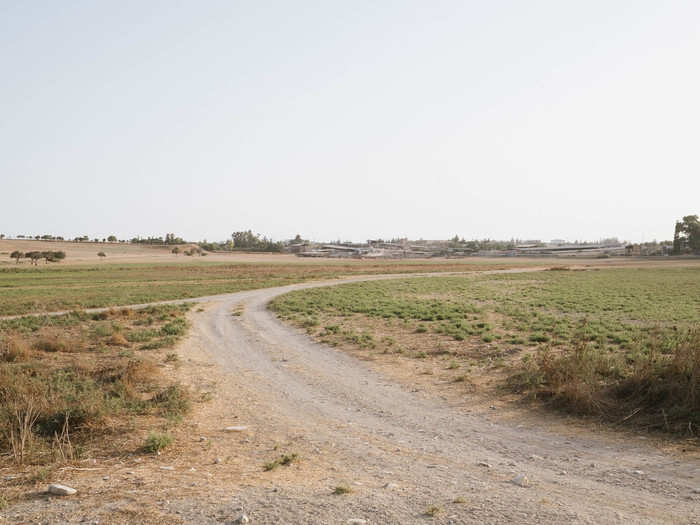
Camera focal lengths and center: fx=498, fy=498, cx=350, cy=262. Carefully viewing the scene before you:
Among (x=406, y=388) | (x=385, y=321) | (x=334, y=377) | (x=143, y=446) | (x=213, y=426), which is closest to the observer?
(x=143, y=446)

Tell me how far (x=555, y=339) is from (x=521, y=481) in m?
13.1

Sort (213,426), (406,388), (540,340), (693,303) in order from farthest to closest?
(693,303) < (540,340) < (406,388) < (213,426)

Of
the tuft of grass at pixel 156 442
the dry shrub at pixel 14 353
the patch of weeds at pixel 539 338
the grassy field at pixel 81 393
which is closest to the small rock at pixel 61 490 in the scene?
the grassy field at pixel 81 393

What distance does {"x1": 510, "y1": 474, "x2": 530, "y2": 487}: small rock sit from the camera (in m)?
6.93

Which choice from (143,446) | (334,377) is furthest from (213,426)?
(334,377)

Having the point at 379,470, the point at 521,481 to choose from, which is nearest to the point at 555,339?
the point at 521,481

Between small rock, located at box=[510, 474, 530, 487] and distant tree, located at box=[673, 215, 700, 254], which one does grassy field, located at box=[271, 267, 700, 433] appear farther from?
distant tree, located at box=[673, 215, 700, 254]

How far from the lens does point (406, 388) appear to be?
42.4ft

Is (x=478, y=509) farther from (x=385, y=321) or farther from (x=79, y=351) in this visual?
(x=385, y=321)

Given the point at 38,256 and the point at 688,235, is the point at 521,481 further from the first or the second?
the point at 688,235

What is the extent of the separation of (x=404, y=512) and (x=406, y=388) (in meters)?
6.91

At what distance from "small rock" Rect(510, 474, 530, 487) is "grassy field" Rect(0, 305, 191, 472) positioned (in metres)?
5.64

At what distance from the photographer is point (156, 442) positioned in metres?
8.33

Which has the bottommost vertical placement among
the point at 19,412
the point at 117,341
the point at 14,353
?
the point at 117,341
